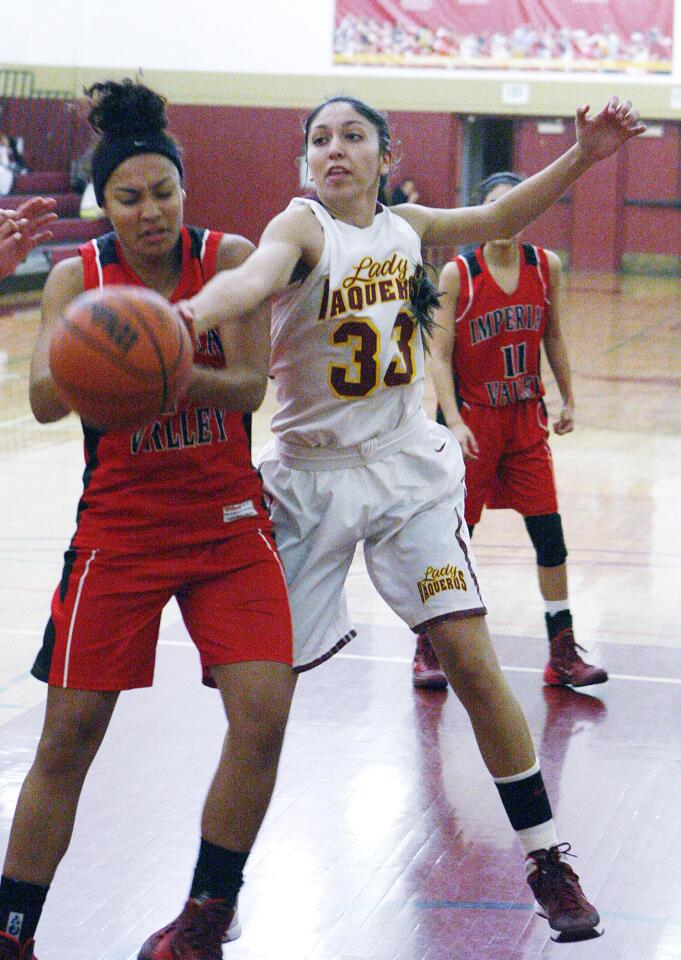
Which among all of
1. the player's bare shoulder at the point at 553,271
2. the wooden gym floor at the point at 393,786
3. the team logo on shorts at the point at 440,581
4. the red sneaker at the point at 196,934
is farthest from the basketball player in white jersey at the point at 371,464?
the player's bare shoulder at the point at 553,271

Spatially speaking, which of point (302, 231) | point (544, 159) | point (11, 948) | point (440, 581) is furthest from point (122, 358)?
point (544, 159)

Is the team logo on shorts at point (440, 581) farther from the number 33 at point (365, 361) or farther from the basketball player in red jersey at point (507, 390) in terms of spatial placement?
the basketball player in red jersey at point (507, 390)

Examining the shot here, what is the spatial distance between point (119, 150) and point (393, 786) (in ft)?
6.57

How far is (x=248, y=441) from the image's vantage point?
2.96 metres

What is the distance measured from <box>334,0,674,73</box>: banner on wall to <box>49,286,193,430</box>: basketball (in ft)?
61.2

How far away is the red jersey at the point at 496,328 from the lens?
482 cm

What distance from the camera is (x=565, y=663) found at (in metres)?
4.88

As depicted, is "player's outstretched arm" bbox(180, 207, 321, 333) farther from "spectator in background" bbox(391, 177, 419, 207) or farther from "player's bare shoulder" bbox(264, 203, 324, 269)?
"spectator in background" bbox(391, 177, 419, 207)

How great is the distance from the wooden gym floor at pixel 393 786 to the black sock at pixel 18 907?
11.4 inches

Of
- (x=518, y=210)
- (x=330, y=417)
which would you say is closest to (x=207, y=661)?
(x=330, y=417)

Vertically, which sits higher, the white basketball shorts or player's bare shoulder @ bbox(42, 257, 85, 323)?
player's bare shoulder @ bbox(42, 257, 85, 323)

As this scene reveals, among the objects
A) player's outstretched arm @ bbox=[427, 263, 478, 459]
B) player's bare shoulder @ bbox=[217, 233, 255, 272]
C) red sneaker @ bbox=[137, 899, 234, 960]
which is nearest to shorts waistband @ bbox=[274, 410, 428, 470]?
player's bare shoulder @ bbox=[217, 233, 255, 272]

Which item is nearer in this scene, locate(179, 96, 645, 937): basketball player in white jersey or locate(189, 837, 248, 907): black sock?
locate(189, 837, 248, 907): black sock

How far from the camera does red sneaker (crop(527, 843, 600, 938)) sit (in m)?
3.06
